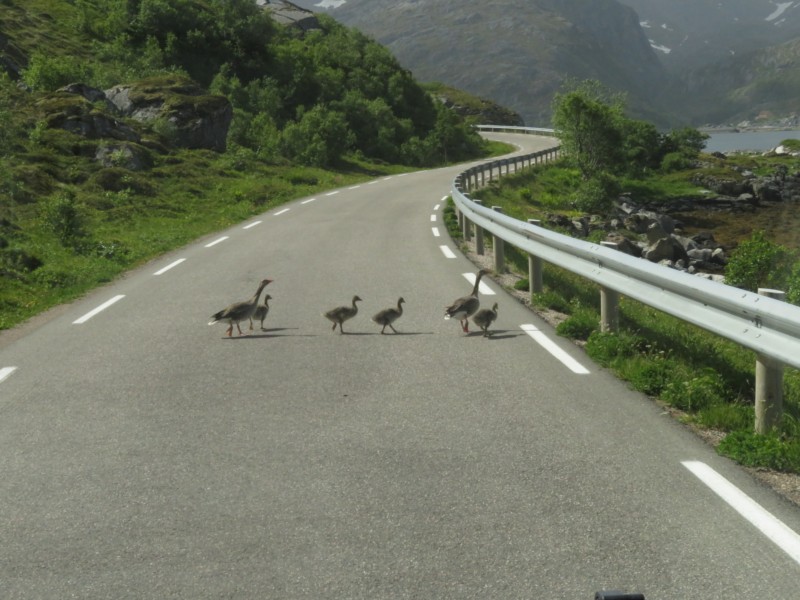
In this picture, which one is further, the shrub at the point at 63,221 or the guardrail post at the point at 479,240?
the shrub at the point at 63,221

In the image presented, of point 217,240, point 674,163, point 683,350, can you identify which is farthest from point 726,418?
point 674,163

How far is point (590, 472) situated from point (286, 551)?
1999 mm

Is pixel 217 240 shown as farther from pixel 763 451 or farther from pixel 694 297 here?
pixel 763 451

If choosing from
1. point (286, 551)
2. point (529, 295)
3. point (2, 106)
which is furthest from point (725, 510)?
point (2, 106)

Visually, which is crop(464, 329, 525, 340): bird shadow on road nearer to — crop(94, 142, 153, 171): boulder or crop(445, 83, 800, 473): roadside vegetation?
crop(445, 83, 800, 473): roadside vegetation

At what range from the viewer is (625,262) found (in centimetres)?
788

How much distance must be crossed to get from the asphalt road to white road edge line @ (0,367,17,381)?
41mm

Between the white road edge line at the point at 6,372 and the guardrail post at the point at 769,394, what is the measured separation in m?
6.64

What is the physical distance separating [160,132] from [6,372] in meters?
29.7

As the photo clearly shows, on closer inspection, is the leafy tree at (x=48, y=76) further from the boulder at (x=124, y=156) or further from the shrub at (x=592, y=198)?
the shrub at (x=592, y=198)

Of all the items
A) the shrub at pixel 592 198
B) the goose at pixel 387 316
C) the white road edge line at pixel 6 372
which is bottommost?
the shrub at pixel 592 198

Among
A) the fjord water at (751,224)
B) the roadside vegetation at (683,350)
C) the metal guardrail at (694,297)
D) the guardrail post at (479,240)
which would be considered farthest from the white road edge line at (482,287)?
the fjord water at (751,224)

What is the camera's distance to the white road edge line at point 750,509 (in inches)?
161

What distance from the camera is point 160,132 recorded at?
119 feet
